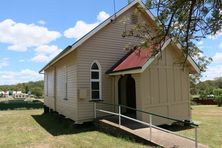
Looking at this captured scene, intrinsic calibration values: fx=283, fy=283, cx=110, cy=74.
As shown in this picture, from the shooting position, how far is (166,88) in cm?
1427

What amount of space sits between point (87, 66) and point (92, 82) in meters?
0.92

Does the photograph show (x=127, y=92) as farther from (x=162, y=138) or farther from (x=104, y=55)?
(x=162, y=138)

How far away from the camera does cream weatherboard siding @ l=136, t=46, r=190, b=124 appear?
1336 cm

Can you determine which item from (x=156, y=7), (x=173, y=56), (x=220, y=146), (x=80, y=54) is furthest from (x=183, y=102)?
(x=156, y=7)

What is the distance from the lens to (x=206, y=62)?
2188 cm

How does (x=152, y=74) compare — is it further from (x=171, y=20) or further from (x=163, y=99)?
(x=171, y=20)

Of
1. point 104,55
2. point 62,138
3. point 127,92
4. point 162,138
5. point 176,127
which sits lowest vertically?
point 62,138

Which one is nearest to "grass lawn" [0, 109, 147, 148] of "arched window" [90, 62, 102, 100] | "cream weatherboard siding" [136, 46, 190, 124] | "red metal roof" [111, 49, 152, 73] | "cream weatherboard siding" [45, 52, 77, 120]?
"cream weatherboard siding" [45, 52, 77, 120]

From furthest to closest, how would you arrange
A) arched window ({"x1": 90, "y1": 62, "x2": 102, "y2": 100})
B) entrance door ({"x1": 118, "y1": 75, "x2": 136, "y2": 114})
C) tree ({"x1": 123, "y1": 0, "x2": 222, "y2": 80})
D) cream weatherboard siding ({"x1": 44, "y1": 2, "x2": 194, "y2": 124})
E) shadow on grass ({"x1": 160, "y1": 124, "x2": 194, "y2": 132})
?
entrance door ({"x1": 118, "y1": 75, "x2": 136, "y2": 114}), arched window ({"x1": 90, "y1": 62, "x2": 102, "y2": 100}), shadow on grass ({"x1": 160, "y1": 124, "x2": 194, "y2": 132}), cream weatherboard siding ({"x1": 44, "y1": 2, "x2": 194, "y2": 124}), tree ({"x1": 123, "y1": 0, "x2": 222, "y2": 80})

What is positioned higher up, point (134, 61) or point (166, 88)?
point (134, 61)

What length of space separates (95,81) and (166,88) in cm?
377

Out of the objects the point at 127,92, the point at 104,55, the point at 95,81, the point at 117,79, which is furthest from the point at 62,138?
the point at 127,92

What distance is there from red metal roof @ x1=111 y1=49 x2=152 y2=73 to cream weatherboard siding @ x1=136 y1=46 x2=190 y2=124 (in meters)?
0.58

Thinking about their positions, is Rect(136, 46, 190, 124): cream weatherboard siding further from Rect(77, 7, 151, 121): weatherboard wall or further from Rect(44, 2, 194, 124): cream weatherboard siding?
Rect(77, 7, 151, 121): weatherboard wall
